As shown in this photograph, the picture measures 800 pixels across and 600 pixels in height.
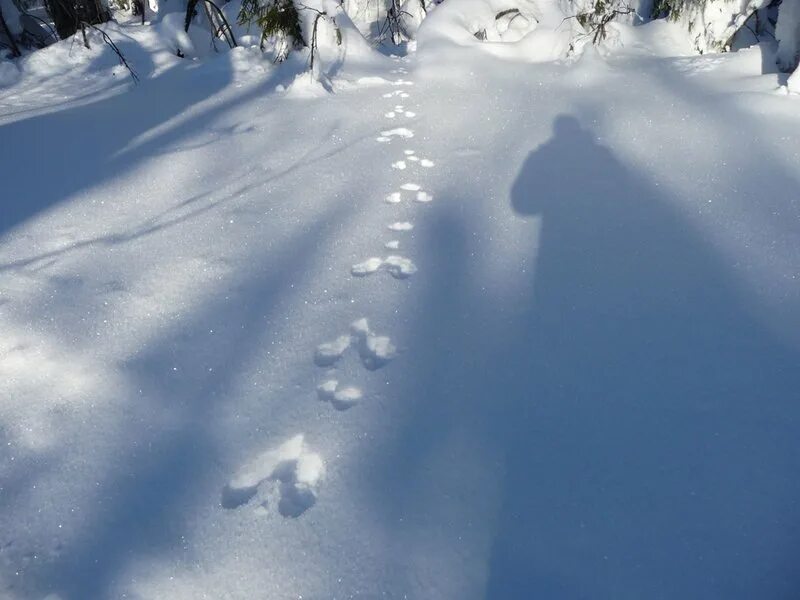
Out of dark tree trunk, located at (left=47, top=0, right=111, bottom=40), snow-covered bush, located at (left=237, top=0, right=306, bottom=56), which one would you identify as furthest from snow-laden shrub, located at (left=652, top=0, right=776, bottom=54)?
dark tree trunk, located at (left=47, top=0, right=111, bottom=40)

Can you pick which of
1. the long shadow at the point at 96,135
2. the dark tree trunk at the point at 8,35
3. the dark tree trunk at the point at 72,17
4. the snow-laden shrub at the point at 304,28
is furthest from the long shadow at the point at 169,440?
the dark tree trunk at the point at 8,35

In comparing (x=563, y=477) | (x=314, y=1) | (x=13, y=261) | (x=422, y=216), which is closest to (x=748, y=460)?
(x=563, y=477)

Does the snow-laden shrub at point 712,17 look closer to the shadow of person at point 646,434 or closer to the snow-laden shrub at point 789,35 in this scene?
the snow-laden shrub at point 789,35

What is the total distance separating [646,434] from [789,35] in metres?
3.19

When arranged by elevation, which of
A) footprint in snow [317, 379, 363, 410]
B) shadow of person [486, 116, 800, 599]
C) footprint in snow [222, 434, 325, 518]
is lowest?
shadow of person [486, 116, 800, 599]

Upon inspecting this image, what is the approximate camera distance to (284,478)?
1191 millimetres

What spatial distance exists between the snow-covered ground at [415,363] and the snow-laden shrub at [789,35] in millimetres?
436

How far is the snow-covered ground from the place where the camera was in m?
1.03

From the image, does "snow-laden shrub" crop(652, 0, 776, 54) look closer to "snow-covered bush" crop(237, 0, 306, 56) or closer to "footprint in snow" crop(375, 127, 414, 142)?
"footprint in snow" crop(375, 127, 414, 142)

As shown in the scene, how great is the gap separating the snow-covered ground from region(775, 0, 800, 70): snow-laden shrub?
1.43 feet

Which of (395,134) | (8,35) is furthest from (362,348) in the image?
(8,35)

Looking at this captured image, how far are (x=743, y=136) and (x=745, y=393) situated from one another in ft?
5.77

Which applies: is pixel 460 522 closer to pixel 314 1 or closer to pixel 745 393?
pixel 745 393

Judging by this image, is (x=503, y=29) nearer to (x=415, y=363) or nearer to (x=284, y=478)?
(x=415, y=363)
